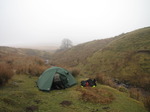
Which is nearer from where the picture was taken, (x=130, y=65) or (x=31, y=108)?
(x=31, y=108)

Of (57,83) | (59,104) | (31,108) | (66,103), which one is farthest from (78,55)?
(31,108)

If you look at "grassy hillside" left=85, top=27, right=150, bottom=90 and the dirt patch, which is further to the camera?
"grassy hillside" left=85, top=27, right=150, bottom=90

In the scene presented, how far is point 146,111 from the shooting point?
633cm

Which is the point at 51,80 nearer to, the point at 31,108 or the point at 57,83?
the point at 57,83

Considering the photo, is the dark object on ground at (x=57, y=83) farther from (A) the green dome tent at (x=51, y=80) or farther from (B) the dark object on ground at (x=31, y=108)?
(B) the dark object on ground at (x=31, y=108)

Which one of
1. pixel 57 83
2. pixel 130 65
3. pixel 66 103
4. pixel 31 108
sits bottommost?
pixel 66 103

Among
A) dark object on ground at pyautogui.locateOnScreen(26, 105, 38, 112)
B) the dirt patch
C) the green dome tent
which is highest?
the green dome tent

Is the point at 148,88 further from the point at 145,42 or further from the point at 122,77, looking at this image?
the point at 145,42

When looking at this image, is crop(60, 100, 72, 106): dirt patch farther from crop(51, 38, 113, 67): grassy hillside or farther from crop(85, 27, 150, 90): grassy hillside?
crop(51, 38, 113, 67): grassy hillside

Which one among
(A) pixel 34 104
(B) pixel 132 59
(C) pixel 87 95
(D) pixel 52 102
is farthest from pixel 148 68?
(A) pixel 34 104

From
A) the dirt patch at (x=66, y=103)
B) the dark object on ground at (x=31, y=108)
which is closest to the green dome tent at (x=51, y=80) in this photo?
the dirt patch at (x=66, y=103)

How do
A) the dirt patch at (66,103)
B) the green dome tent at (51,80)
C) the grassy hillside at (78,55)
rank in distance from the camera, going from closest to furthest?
the dirt patch at (66,103)
the green dome tent at (51,80)
the grassy hillside at (78,55)

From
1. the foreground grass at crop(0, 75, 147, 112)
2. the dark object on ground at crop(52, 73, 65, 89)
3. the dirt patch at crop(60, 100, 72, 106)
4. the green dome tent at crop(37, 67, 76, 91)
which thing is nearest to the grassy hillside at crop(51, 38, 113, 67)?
the green dome tent at crop(37, 67, 76, 91)

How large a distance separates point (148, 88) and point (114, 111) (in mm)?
9609
